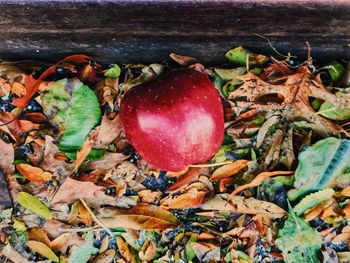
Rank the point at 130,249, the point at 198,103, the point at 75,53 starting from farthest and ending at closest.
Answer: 1. the point at 130,249
2. the point at 75,53
3. the point at 198,103

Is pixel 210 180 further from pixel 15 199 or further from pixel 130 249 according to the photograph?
pixel 15 199

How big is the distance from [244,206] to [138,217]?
0.91 feet

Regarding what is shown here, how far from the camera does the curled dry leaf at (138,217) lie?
1.22 m

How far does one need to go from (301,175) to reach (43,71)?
70 centimetres

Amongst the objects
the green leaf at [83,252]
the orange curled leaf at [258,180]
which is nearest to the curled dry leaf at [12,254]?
the green leaf at [83,252]

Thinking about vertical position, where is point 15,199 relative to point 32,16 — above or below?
below

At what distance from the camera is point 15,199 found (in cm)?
123

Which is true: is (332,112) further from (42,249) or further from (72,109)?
(42,249)

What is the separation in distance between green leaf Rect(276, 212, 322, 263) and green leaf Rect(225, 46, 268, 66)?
407mm

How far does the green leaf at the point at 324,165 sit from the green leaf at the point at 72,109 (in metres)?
0.53

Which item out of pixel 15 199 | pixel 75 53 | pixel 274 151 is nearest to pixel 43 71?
pixel 75 53

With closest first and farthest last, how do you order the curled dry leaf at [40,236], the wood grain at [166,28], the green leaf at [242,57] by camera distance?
the wood grain at [166,28], the green leaf at [242,57], the curled dry leaf at [40,236]

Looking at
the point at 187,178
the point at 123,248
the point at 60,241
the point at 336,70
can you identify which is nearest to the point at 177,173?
the point at 187,178

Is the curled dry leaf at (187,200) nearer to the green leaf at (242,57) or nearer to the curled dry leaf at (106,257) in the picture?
the curled dry leaf at (106,257)
